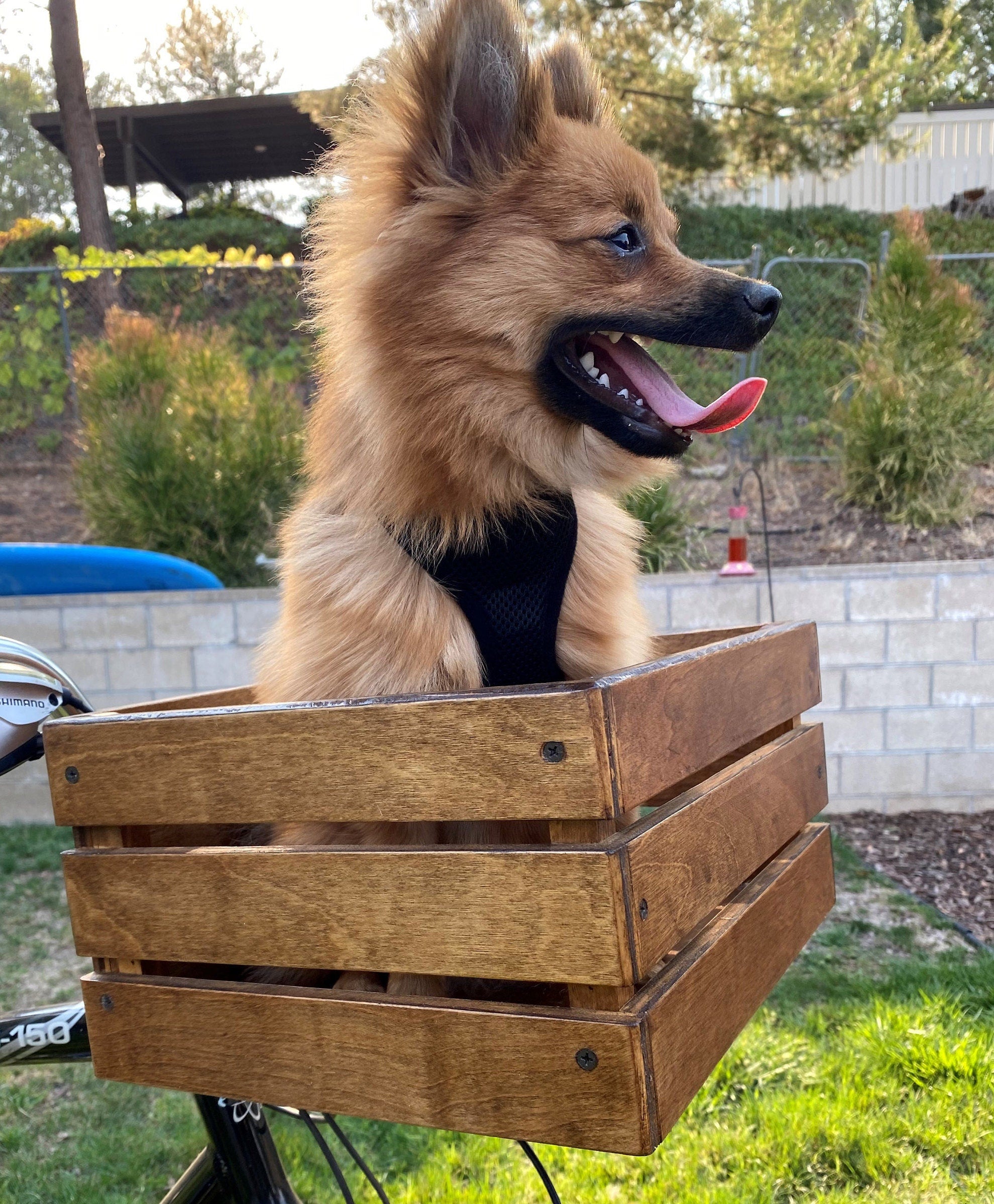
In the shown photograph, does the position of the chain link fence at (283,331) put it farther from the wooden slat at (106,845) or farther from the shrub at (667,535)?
the wooden slat at (106,845)

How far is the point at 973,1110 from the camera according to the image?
264cm

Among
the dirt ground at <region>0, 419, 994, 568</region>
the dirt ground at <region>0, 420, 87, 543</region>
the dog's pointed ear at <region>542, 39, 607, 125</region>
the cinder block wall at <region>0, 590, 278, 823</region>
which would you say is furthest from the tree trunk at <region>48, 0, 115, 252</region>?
the dog's pointed ear at <region>542, 39, 607, 125</region>

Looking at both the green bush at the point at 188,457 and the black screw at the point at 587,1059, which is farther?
the green bush at the point at 188,457

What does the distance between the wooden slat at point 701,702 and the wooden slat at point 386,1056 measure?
286 mm

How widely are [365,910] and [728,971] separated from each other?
1.57ft

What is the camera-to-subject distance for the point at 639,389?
184 centimetres

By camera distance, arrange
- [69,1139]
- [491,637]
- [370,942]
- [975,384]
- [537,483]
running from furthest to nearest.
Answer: [975,384], [69,1139], [537,483], [491,637], [370,942]

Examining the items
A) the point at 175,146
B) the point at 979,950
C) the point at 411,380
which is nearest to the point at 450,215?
the point at 411,380

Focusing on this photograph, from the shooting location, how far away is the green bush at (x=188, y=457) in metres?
5.89

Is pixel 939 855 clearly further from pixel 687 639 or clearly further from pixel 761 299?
pixel 761 299

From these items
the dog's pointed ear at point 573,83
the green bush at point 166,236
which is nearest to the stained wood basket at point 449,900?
the dog's pointed ear at point 573,83

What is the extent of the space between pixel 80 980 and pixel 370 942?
49cm

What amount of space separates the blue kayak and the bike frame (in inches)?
85.3

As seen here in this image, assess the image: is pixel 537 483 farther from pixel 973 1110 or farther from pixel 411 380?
pixel 973 1110
